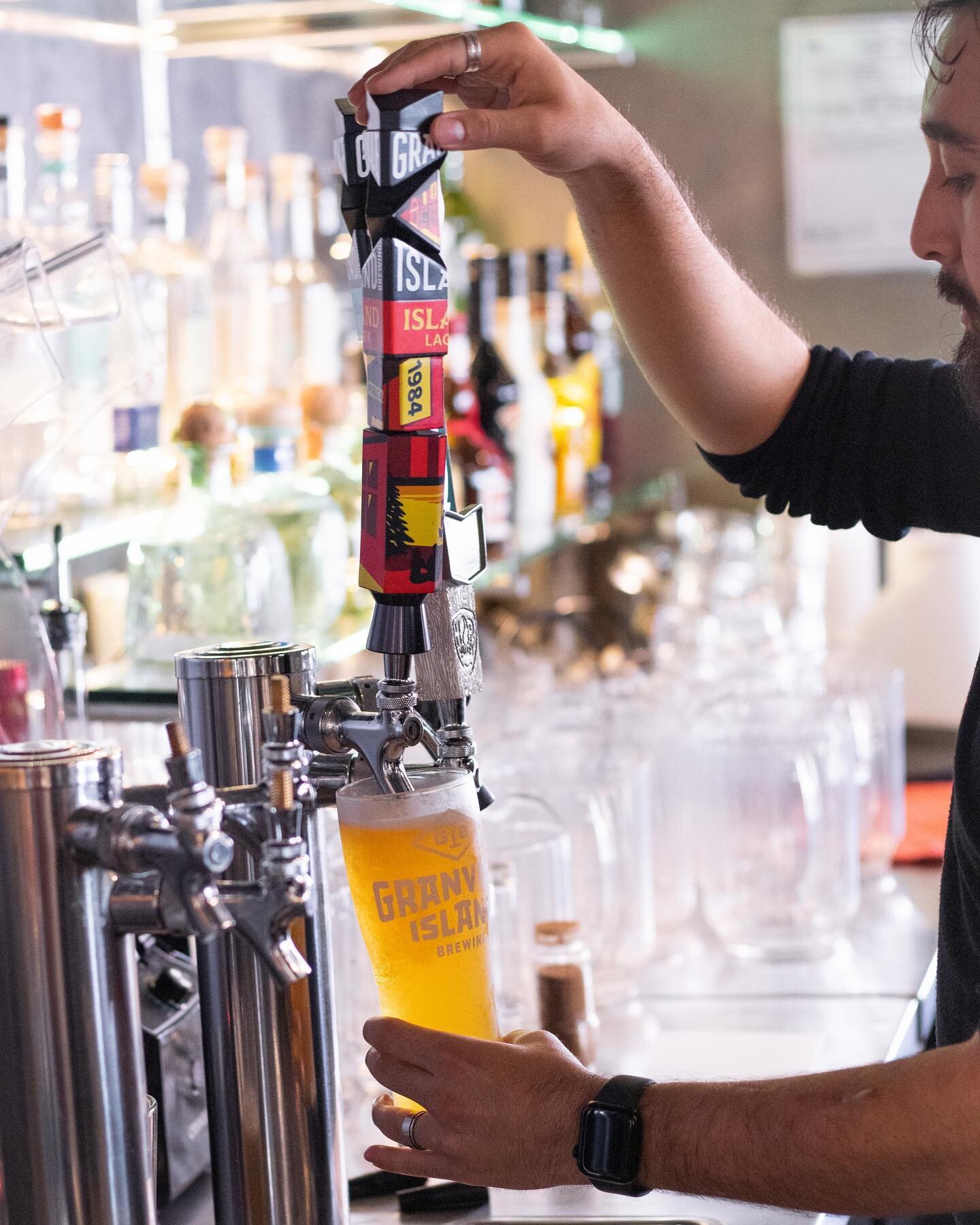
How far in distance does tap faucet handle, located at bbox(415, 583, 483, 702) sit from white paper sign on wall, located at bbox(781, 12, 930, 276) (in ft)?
8.92

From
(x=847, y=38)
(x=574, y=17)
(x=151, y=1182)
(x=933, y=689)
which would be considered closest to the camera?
(x=151, y=1182)

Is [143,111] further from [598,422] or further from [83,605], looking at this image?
[598,422]

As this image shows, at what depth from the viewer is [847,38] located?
3344 mm

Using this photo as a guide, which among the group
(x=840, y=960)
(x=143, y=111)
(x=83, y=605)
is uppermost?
(x=143, y=111)

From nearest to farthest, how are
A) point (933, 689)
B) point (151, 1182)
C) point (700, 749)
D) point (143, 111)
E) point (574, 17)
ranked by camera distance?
point (151, 1182) → point (700, 749) → point (143, 111) → point (933, 689) → point (574, 17)

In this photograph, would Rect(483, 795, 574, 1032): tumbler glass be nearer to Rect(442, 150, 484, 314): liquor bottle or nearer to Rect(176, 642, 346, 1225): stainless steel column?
Rect(176, 642, 346, 1225): stainless steel column

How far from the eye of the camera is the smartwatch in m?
0.85

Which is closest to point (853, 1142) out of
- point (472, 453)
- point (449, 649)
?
point (449, 649)

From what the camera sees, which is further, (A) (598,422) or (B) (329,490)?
(A) (598,422)

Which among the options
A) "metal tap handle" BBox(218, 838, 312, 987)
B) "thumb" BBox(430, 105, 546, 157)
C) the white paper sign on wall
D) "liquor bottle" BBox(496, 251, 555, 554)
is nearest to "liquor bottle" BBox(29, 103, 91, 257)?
"thumb" BBox(430, 105, 546, 157)

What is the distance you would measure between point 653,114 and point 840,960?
2218 millimetres

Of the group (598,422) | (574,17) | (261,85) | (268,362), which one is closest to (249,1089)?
(268,362)

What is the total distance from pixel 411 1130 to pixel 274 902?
219 millimetres

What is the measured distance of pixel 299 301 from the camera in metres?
1.98
